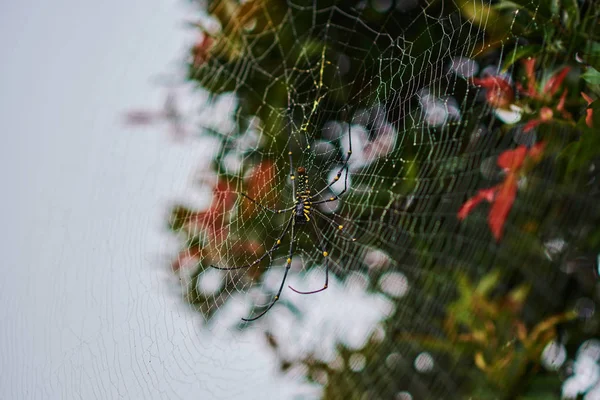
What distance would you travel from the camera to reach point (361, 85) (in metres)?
2.36

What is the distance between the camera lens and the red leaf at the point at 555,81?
1685 millimetres

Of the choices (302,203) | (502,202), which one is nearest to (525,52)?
(502,202)

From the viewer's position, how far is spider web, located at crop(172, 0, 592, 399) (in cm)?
210

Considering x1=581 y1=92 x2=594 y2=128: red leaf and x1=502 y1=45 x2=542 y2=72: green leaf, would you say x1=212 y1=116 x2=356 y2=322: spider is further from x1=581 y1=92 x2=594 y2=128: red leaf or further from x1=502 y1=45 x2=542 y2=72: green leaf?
x1=581 y1=92 x2=594 y2=128: red leaf

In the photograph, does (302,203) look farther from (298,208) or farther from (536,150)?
(536,150)

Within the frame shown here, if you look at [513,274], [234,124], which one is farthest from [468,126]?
[234,124]

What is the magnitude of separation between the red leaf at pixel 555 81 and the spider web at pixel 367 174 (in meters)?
0.27

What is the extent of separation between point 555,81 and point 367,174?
2.87 ft

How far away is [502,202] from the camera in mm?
1928

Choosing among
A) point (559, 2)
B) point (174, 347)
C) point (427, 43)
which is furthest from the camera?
point (427, 43)

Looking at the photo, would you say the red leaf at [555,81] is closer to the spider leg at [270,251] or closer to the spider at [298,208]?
the spider at [298,208]

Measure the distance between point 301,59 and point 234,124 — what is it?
0.48 meters

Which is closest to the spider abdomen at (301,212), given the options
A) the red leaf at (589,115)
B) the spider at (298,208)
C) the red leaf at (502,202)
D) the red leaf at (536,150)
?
the spider at (298,208)

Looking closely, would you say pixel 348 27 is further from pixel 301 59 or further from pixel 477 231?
pixel 477 231
